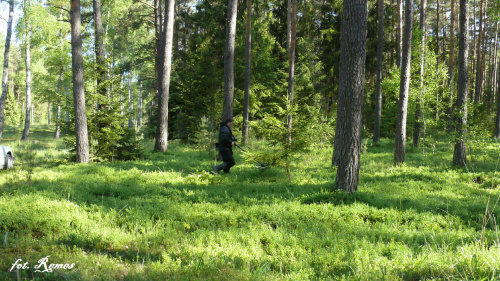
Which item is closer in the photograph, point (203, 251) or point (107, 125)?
point (203, 251)

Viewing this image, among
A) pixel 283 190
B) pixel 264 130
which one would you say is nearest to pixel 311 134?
pixel 264 130

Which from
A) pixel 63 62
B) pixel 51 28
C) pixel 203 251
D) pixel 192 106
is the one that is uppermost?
pixel 51 28

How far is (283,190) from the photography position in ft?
25.3

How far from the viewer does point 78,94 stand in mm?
10422

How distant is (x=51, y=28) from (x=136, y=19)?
660 centimetres

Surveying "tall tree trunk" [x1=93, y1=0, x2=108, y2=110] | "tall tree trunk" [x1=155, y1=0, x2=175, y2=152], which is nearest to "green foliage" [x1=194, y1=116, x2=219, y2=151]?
"tall tree trunk" [x1=155, y1=0, x2=175, y2=152]

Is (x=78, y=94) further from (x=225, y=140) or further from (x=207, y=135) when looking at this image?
(x=225, y=140)

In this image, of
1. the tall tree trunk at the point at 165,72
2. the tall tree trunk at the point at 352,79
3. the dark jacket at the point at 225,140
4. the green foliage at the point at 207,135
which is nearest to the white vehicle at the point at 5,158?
the tall tree trunk at the point at 165,72

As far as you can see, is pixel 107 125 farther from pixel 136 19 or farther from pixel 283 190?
pixel 136 19

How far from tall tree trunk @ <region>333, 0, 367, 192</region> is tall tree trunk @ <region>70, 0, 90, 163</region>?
353 inches

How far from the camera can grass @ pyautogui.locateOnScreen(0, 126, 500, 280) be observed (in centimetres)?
361

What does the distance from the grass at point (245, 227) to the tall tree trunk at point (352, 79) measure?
109cm

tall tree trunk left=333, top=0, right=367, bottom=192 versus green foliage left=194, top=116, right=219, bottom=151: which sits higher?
tall tree trunk left=333, top=0, right=367, bottom=192

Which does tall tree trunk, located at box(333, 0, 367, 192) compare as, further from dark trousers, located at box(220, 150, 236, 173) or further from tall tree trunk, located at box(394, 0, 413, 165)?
tall tree trunk, located at box(394, 0, 413, 165)
